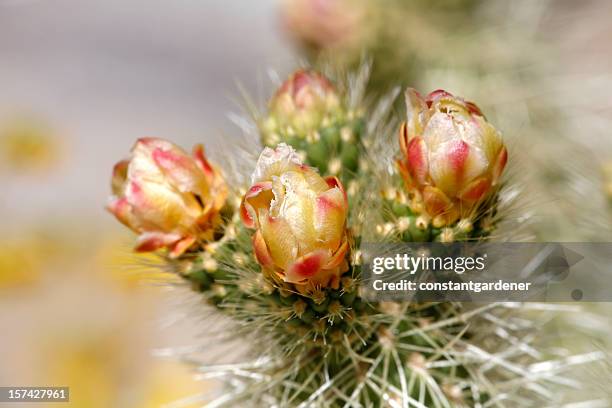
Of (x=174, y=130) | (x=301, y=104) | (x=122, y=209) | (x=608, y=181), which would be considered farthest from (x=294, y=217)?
(x=174, y=130)

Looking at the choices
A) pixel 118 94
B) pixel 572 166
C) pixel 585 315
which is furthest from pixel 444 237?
pixel 118 94

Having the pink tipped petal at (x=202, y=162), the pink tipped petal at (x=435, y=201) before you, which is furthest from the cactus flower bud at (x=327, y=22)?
the pink tipped petal at (x=435, y=201)

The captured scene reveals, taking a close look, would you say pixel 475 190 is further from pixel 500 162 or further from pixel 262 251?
pixel 262 251

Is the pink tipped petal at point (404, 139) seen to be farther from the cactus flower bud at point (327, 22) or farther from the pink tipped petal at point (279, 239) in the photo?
the cactus flower bud at point (327, 22)

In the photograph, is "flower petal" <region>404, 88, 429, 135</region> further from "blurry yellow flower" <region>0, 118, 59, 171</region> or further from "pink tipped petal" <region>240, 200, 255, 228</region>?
"blurry yellow flower" <region>0, 118, 59, 171</region>

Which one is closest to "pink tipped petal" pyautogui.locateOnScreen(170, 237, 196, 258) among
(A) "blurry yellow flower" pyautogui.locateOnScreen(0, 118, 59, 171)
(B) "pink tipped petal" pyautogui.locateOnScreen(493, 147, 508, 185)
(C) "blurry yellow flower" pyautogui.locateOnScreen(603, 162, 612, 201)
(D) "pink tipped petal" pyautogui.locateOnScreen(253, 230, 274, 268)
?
(D) "pink tipped petal" pyautogui.locateOnScreen(253, 230, 274, 268)

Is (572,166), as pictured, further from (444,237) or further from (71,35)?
(71,35)
